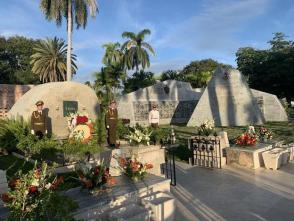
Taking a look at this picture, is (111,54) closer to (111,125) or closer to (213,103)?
(213,103)

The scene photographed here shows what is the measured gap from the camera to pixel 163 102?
33594 millimetres

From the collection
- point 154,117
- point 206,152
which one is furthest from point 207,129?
point 154,117

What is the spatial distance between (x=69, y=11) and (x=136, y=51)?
41.4 ft

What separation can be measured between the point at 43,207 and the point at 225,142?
811 cm

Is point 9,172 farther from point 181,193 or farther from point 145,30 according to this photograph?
point 145,30

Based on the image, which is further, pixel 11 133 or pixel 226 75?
pixel 226 75

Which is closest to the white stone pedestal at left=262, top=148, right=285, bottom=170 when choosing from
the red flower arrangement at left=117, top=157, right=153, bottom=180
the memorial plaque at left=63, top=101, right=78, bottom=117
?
the red flower arrangement at left=117, top=157, right=153, bottom=180

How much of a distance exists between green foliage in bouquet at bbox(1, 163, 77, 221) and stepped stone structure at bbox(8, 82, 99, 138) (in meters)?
8.49

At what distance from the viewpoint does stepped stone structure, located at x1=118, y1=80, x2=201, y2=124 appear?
31.2 metres

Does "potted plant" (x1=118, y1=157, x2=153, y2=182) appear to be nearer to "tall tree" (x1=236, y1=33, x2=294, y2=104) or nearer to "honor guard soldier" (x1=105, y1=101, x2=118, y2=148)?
"honor guard soldier" (x1=105, y1=101, x2=118, y2=148)

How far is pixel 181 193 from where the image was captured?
7.62 meters

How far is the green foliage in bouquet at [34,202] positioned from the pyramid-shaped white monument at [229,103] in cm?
2137

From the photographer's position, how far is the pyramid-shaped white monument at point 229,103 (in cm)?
2424

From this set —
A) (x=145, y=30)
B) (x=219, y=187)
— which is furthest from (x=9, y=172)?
(x=145, y=30)
